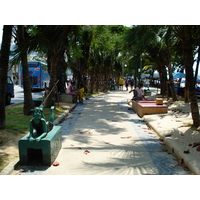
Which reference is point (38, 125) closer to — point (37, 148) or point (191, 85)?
point (37, 148)

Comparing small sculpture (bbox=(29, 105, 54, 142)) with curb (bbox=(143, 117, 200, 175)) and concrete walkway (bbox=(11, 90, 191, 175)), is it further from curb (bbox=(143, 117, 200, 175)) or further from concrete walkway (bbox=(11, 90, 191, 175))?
curb (bbox=(143, 117, 200, 175))

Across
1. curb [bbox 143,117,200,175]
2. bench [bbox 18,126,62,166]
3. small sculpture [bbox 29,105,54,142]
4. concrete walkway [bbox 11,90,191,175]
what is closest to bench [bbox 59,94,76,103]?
concrete walkway [bbox 11,90,191,175]

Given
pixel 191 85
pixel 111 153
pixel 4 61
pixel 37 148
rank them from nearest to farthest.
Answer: pixel 37 148, pixel 111 153, pixel 4 61, pixel 191 85

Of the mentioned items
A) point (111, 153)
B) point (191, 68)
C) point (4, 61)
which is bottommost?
point (111, 153)

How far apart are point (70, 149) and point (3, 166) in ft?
6.13

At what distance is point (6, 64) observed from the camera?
7191mm

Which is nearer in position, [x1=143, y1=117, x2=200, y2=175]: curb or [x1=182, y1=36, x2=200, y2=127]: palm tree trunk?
[x1=143, y1=117, x2=200, y2=175]: curb

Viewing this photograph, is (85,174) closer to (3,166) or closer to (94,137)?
(3,166)

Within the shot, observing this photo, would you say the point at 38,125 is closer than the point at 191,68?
Yes

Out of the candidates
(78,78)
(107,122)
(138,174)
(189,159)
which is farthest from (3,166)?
(78,78)

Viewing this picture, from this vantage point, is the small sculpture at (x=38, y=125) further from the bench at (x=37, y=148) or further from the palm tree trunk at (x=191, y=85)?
the palm tree trunk at (x=191, y=85)

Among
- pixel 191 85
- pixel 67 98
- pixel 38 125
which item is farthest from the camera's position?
pixel 67 98

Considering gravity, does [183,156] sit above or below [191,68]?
below

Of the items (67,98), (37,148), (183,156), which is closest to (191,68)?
(183,156)
